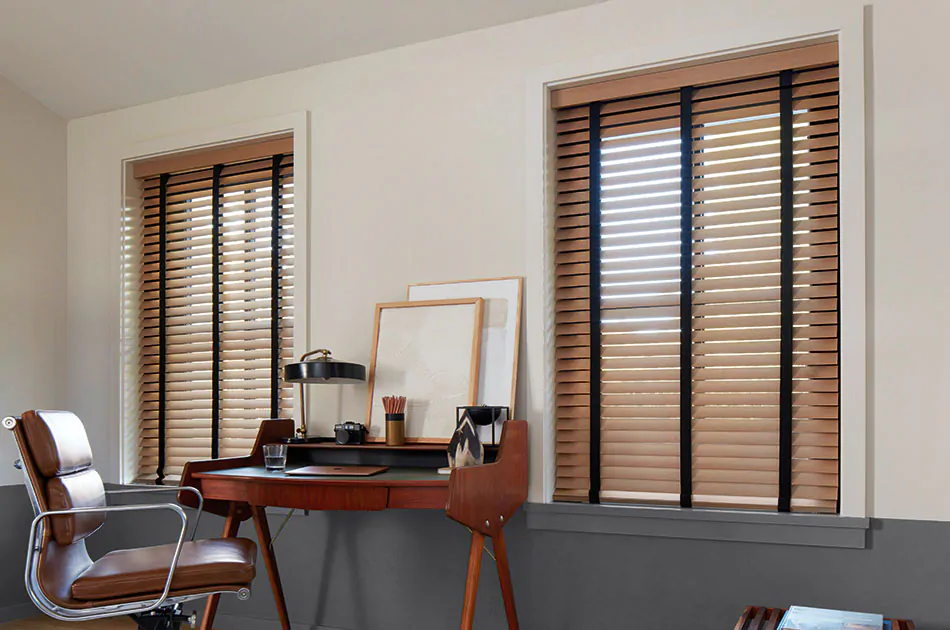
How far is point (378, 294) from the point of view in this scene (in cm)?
363

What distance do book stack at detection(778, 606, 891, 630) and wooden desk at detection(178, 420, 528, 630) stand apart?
3.16 ft

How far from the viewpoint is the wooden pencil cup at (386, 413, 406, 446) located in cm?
332

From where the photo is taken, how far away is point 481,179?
342 cm

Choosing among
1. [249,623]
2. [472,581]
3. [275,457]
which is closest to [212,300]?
[275,457]

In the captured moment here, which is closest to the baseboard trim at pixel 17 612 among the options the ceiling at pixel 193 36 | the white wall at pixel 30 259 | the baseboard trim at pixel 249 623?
the white wall at pixel 30 259

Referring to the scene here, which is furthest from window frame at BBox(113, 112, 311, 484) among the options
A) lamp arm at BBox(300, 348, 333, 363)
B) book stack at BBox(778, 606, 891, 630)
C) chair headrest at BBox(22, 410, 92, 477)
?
book stack at BBox(778, 606, 891, 630)

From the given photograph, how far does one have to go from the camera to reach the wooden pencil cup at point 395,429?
3.32 meters

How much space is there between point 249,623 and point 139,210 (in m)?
2.25

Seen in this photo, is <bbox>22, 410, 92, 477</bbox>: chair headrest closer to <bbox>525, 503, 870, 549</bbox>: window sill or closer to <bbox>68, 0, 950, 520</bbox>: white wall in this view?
<bbox>68, 0, 950, 520</bbox>: white wall

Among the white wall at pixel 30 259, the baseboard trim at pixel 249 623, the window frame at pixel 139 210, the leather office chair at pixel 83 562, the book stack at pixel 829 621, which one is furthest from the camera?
the white wall at pixel 30 259

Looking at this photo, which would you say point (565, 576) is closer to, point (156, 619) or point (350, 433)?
point (350, 433)

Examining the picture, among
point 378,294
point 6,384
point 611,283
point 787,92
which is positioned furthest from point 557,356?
point 6,384

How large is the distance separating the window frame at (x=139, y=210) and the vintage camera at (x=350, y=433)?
45cm

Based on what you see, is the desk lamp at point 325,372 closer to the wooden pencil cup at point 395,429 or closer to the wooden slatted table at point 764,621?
the wooden pencil cup at point 395,429
